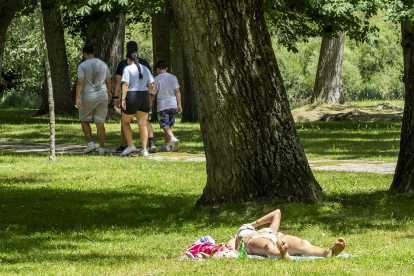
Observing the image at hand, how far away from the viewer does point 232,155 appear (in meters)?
9.83

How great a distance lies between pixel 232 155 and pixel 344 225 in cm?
167

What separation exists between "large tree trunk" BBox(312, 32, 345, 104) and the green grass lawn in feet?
62.9

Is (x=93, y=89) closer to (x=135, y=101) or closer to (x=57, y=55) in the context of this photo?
(x=135, y=101)

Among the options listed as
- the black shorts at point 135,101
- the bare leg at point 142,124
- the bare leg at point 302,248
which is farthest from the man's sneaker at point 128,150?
the bare leg at point 302,248

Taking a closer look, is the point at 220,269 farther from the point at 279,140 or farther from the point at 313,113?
the point at 313,113

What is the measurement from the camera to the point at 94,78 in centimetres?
1670

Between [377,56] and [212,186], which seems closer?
[212,186]

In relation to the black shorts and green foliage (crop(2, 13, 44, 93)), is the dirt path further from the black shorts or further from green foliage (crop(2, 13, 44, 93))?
green foliage (crop(2, 13, 44, 93))

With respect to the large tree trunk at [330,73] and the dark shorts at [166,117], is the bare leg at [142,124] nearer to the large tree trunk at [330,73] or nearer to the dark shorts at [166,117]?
the dark shorts at [166,117]

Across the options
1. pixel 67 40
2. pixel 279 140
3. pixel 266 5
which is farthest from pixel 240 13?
pixel 67 40

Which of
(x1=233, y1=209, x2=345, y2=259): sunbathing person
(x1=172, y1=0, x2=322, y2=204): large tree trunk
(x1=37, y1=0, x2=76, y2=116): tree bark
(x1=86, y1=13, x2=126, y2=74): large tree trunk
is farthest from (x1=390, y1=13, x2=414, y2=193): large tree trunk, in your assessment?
(x1=37, y1=0, x2=76, y2=116): tree bark

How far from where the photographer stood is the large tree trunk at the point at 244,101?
31.7 feet

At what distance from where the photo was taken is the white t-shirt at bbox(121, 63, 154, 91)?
16.3m

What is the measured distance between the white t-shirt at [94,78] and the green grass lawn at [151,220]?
5.14ft
